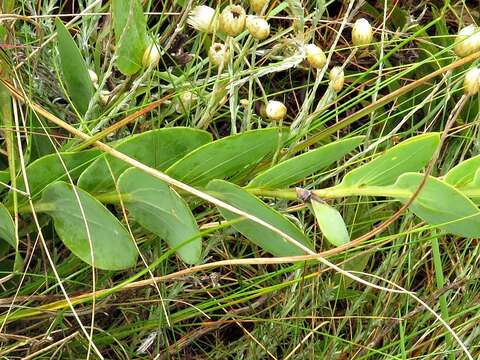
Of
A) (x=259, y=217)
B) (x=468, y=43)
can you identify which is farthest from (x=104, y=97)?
(x=468, y=43)

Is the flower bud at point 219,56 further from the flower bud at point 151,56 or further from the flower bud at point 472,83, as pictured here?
the flower bud at point 472,83

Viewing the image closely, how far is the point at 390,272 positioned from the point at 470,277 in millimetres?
108

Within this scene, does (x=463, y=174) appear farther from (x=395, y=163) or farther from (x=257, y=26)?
(x=257, y=26)

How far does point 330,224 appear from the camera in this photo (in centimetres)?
69

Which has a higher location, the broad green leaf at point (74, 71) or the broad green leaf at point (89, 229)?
the broad green leaf at point (74, 71)

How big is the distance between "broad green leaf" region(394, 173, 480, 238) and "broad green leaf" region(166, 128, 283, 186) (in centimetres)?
13

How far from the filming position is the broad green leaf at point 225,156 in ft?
2.35

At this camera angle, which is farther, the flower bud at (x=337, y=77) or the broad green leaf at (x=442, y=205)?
the flower bud at (x=337, y=77)

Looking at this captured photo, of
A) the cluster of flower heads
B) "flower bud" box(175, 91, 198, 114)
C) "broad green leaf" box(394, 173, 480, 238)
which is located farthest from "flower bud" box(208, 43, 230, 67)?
"broad green leaf" box(394, 173, 480, 238)

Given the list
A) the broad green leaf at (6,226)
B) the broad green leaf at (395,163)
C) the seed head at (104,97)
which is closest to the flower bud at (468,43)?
the broad green leaf at (395,163)

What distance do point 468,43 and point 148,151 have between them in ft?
1.10

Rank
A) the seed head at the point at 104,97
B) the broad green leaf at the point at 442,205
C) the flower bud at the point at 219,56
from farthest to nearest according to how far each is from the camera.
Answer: the seed head at the point at 104,97 < the flower bud at the point at 219,56 < the broad green leaf at the point at 442,205

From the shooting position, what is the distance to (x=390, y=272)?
1.10 m

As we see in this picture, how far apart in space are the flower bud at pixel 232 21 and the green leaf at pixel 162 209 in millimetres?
158
